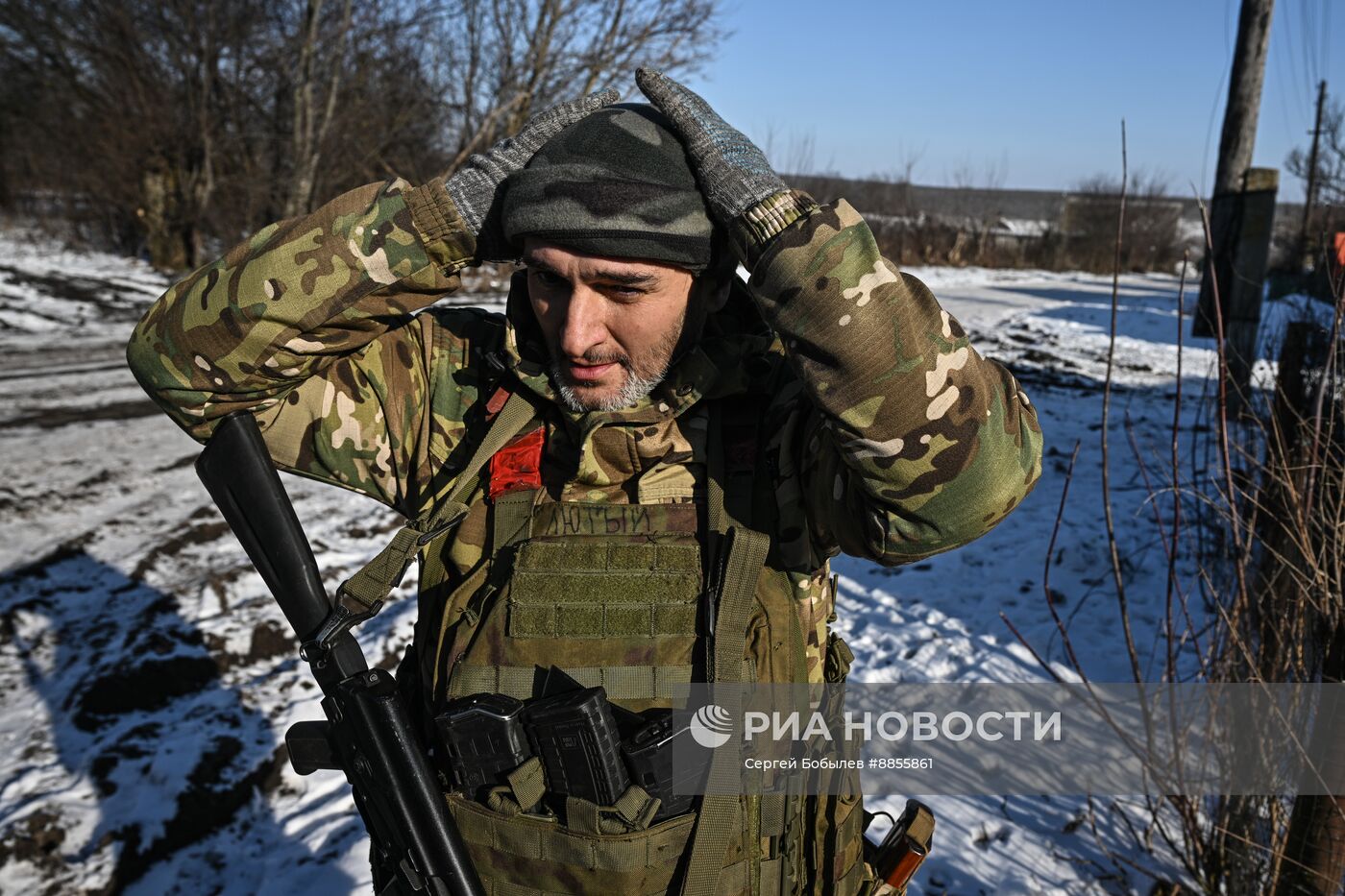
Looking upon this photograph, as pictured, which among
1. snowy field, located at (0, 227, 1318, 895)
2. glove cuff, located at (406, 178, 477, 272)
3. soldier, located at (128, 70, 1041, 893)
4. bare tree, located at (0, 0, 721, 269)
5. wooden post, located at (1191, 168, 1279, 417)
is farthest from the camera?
bare tree, located at (0, 0, 721, 269)

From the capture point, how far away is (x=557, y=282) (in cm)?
155

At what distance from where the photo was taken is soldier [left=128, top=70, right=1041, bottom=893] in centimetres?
139

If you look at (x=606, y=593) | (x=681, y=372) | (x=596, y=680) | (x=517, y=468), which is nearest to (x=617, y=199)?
(x=681, y=372)

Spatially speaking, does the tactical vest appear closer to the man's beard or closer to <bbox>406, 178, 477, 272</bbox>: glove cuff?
the man's beard

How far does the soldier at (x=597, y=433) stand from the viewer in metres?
1.39

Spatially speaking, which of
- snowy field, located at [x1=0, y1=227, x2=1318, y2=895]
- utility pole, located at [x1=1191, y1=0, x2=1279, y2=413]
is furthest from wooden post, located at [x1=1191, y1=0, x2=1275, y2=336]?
snowy field, located at [x1=0, y1=227, x2=1318, y2=895]

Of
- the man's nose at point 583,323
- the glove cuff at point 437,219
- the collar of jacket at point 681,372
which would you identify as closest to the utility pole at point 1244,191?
the collar of jacket at point 681,372

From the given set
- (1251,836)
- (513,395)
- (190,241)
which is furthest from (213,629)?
(190,241)

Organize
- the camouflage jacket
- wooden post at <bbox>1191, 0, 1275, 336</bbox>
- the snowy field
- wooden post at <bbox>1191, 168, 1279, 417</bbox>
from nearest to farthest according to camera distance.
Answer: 1. the camouflage jacket
2. the snowy field
3. wooden post at <bbox>1191, 168, 1279, 417</bbox>
4. wooden post at <bbox>1191, 0, 1275, 336</bbox>

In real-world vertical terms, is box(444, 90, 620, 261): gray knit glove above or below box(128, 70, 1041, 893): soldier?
above

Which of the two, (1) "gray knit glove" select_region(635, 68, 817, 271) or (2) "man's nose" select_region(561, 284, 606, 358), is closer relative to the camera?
(1) "gray knit glove" select_region(635, 68, 817, 271)

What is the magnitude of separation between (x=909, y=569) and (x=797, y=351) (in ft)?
13.1

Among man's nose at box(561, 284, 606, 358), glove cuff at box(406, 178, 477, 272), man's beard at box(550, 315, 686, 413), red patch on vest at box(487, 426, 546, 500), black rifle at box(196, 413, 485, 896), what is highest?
glove cuff at box(406, 178, 477, 272)

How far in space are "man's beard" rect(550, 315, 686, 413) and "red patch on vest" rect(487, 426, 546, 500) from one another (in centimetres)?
11
